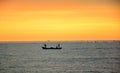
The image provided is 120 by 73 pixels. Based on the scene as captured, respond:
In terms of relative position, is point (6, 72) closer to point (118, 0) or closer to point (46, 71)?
point (46, 71)

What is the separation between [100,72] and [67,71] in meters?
1.50

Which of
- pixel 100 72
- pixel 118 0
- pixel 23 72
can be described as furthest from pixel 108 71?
pixel 118 0

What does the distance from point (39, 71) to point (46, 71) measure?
0.35 metres

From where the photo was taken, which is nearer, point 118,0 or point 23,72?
point 118,0

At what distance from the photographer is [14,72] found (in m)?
14.1

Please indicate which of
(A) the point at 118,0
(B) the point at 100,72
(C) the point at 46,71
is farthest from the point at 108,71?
(A) the point at 118,0

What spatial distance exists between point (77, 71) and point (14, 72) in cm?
284

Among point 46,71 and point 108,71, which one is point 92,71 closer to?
point 108,71

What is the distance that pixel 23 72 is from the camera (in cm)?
1434

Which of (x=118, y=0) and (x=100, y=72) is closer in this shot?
(x=118, y=0)

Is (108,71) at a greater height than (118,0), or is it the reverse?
(118,0)

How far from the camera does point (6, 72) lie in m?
Result: 14.2

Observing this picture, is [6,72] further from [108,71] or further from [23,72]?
[108,71]

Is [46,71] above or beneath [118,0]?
beneath
